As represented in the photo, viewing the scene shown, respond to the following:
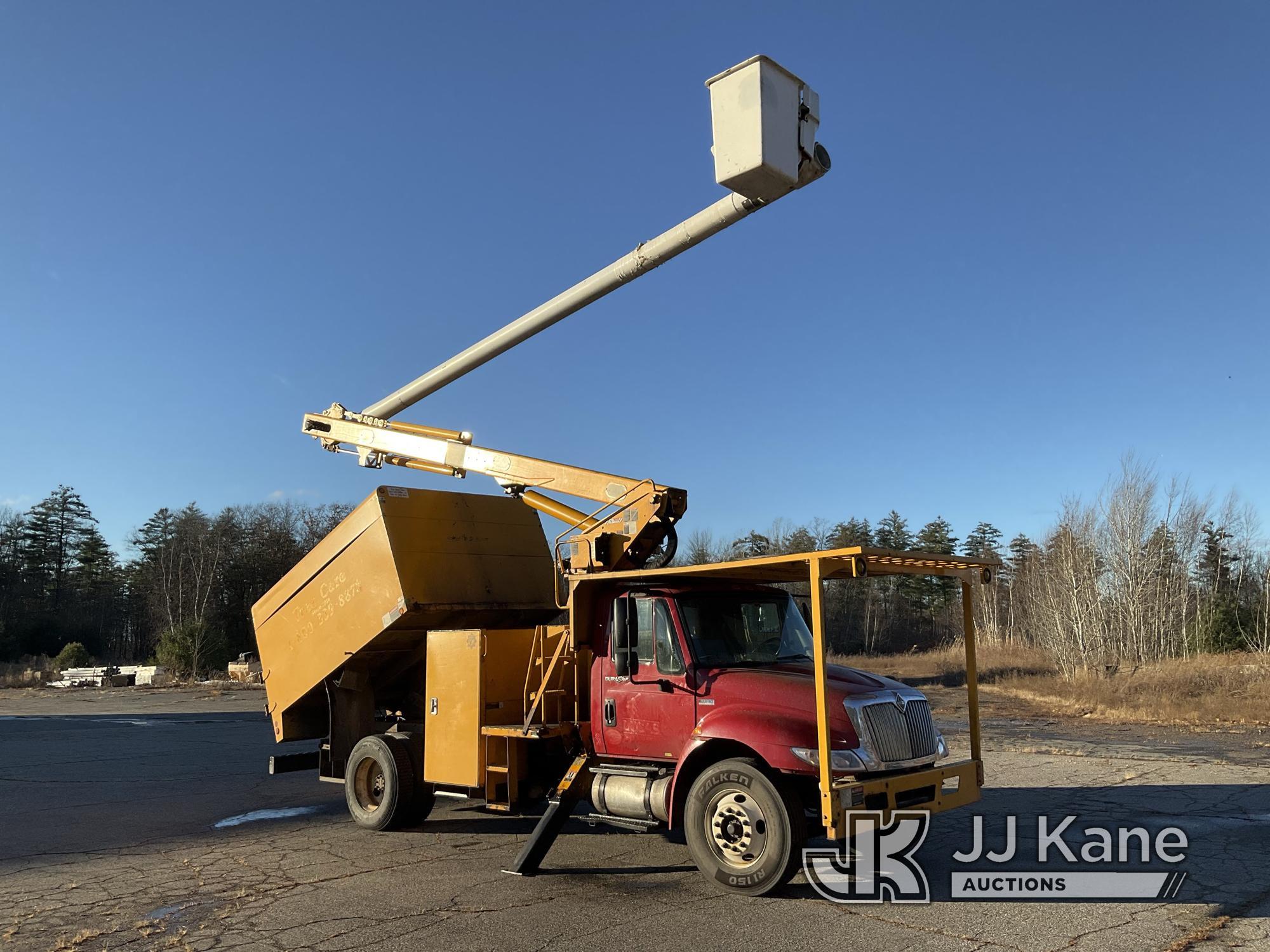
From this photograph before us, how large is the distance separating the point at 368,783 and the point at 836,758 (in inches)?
216

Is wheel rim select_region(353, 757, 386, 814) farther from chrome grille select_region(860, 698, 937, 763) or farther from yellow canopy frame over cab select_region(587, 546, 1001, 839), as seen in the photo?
chrome grille select_region(860, 698, 937, 763)

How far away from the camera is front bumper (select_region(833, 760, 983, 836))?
6.14 meters

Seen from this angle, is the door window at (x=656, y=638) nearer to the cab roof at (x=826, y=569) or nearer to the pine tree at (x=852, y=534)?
the cab roof at (x=826, y=569)

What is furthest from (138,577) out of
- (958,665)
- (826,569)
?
(826,569)

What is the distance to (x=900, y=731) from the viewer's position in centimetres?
692

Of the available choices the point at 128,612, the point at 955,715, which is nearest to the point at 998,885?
the point at 955,715

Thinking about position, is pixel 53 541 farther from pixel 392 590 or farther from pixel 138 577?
pixel 392 590

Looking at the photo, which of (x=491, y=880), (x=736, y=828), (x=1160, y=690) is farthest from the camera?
(x=1160, y=690)

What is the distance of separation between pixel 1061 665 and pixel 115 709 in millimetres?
32139

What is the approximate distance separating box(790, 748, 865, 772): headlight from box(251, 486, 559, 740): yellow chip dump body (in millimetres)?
4324

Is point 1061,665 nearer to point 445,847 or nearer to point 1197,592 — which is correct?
point 1197,592

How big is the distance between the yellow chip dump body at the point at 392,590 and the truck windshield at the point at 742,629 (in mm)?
2997

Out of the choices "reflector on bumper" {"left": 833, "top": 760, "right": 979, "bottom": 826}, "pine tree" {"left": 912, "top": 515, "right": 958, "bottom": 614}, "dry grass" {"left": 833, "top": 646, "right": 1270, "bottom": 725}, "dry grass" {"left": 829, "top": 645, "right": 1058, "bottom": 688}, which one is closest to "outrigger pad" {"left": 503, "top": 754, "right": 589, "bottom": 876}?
"reflector on bumper" {"left": 833, "top": 760, "right": 979, "bottom": 826}

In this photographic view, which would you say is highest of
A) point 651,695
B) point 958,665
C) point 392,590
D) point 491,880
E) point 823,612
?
point 392,590
